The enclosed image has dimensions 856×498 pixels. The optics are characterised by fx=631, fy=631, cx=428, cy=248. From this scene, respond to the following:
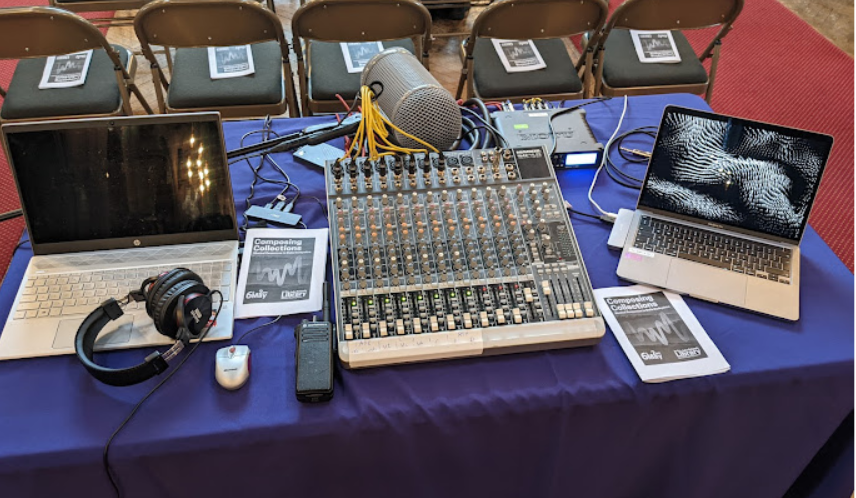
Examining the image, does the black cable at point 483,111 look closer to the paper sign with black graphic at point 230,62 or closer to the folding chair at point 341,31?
the folding chair at point 341,31

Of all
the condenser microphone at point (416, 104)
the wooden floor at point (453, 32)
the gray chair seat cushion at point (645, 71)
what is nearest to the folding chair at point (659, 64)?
the gray chair seat cushion at point (645, 71)

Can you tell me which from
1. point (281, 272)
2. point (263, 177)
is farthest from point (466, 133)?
point (281, 272)

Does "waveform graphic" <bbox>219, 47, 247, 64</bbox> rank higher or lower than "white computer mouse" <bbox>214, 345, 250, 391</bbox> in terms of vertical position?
lower

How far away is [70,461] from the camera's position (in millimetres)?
957

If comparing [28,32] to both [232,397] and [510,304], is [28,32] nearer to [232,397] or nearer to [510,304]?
[232,397]

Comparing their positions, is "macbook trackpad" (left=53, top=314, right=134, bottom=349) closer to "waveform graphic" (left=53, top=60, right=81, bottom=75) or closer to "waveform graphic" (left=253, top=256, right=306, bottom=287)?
"waveform graphic" (left=253, top=256, right=306, bottom=287)

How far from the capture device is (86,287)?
1.15 metres

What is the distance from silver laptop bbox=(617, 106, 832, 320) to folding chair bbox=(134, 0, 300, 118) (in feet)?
4.93

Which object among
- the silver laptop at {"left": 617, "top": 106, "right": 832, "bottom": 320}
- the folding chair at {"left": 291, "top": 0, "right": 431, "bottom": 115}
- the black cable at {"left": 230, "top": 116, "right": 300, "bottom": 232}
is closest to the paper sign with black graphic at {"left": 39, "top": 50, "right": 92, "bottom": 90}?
the folding chair at {"left": 291, "top": 0, "right": 431, "bottom": 115}

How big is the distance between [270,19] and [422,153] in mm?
1169

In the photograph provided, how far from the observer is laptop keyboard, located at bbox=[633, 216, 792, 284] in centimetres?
121

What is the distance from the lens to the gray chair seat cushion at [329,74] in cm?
233

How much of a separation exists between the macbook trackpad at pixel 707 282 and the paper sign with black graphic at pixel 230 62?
181 cm

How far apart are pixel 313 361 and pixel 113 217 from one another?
505 millimetres
